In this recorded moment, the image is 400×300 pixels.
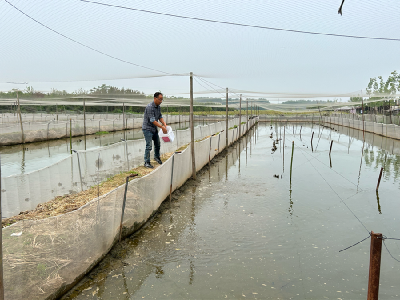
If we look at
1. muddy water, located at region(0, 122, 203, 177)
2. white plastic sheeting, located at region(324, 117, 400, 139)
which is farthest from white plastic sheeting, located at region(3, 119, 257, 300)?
white plastic sheeting, located at region(324, 117, 400, 139)

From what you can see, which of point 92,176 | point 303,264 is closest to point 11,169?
point 92,176

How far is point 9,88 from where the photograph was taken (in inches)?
603

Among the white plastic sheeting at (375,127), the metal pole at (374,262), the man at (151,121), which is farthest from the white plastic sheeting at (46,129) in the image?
the white plastic sheeting at (375,127)

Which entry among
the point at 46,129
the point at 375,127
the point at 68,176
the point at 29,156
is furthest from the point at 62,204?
the point at 375,127

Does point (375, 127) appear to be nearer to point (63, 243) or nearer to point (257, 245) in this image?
point (257, 245)

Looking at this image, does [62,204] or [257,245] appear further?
[62,204]

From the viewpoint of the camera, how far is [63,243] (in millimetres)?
3811

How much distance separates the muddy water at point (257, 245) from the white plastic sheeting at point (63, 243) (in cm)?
28

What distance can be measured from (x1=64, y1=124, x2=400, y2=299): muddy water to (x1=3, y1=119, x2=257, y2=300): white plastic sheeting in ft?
0.91

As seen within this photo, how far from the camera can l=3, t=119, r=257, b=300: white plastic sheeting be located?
3.22 meters

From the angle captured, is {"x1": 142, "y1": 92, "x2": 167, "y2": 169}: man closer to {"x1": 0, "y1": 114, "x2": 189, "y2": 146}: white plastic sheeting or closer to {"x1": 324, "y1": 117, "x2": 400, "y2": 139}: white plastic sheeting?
{"x1": 0, "y1": 114, "x2": 189, "y2": 146}: white plastic sheeting

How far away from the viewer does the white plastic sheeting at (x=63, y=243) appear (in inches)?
127

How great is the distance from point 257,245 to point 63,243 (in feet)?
10.2

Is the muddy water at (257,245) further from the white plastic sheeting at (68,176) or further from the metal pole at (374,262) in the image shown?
the white plastic sheeting at (68,176)
